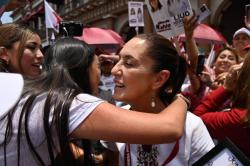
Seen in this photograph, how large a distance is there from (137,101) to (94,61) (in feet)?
0.79

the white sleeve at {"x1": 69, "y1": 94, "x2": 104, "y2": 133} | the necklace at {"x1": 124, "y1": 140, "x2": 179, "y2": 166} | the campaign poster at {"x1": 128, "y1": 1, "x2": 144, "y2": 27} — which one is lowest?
the necklace at {"x1": 124, "y1": 140, "x2": 179, "y2": 166}

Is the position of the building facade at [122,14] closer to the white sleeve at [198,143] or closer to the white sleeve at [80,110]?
the white sleeve at [198,143]

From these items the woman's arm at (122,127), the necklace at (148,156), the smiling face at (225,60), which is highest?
the woman's arm at (122,127)

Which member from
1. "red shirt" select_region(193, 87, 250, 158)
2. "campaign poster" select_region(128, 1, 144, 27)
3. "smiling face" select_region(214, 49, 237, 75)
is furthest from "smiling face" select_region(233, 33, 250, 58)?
"campaign poster" select_region(128, 1, 144, 27)

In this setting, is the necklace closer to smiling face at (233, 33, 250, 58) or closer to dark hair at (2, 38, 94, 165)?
dark hair at (2, 38, 94, 165)

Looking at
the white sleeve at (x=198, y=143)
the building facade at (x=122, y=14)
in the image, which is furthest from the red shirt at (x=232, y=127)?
the building facade at (x=122, y=14)

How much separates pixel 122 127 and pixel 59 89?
0.79 ft

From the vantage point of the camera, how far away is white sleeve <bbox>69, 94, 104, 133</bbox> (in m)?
1.19

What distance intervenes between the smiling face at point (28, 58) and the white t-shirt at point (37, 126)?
4.50 feet

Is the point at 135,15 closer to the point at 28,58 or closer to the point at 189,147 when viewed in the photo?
the point at 28,58

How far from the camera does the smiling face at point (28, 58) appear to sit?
8.30 feet

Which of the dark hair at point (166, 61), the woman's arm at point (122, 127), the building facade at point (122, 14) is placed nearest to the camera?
the woman's arm at point (122, 127)

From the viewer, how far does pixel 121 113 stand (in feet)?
3.92

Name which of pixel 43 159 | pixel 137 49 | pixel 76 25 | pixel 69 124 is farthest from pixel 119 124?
pixel 76 25
